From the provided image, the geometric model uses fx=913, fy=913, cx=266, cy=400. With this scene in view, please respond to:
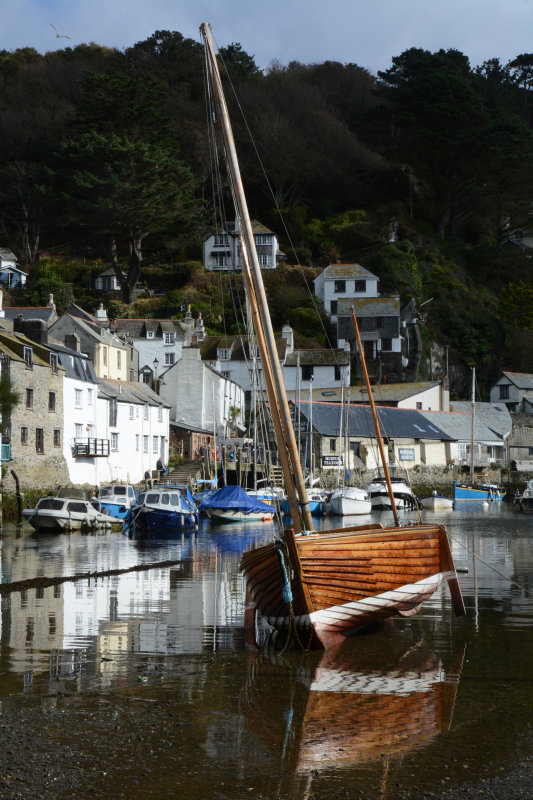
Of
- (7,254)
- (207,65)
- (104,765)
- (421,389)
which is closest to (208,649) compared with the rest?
(104,765)

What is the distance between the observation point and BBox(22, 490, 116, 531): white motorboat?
1560 inches

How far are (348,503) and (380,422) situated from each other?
19.8 meters

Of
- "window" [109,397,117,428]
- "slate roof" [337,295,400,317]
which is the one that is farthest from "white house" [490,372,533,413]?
"window" [109,397,117,428]

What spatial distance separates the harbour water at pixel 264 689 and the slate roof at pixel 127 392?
36412 millimetres

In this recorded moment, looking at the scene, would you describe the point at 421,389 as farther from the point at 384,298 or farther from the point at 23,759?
the point at 23,759

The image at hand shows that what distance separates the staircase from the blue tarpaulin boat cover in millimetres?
9057

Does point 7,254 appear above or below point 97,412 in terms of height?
above

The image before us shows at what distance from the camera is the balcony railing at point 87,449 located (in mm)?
52084

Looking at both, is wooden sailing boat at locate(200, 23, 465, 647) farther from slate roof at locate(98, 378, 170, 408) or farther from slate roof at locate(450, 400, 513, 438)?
slate roof at locate(450, 400, 513, 438)

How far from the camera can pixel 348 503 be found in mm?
55562

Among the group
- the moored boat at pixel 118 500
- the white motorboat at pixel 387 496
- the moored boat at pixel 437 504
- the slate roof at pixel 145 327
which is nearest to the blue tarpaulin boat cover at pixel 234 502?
the moored boat at pixel 118 500

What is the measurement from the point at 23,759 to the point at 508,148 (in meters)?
99.5

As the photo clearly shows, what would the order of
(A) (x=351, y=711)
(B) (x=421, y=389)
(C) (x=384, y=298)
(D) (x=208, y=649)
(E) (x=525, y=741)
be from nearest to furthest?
1. (E) (x=525, y=741)
2. (A) (x=351, y=711)
3. (D) (x=208, y=649)
4. (B) (x=421, y=389)
5. (C) (x=384, y=298)

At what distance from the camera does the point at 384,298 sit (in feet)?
308
